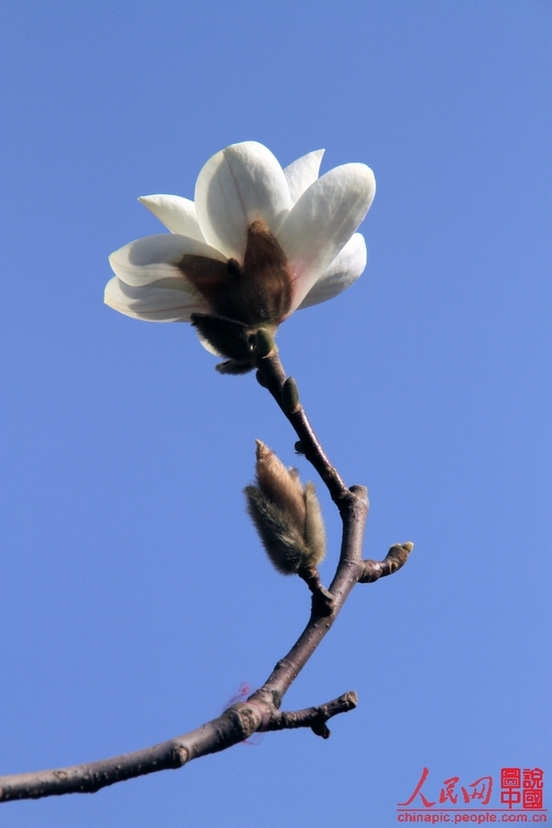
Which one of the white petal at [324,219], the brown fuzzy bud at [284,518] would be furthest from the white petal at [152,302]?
the brown fuzzy bud at [284,518]

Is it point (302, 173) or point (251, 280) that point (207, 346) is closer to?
point (251, 280)

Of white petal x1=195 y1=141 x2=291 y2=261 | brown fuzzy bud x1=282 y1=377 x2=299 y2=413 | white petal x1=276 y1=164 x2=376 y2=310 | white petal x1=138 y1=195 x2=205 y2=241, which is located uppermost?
white petal x1=138 y1=195 x2=205 y2=241

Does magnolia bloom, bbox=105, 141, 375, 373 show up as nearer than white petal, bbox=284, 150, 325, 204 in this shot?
Yes

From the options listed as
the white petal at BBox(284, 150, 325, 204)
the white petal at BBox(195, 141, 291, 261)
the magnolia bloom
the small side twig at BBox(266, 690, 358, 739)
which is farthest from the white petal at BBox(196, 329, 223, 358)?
the small side twig at BBox(266, 690, 358, 739)

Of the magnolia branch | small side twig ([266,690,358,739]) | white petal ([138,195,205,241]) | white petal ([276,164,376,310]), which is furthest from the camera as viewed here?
white petal ([138,195,205,241])

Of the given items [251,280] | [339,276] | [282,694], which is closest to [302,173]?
[339,276]

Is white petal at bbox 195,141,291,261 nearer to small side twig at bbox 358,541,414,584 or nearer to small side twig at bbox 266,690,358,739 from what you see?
small side twig at bbox 358,541,414,584

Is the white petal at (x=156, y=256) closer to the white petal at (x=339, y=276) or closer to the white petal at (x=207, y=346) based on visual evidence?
the white petal at (x=207, y=346)
